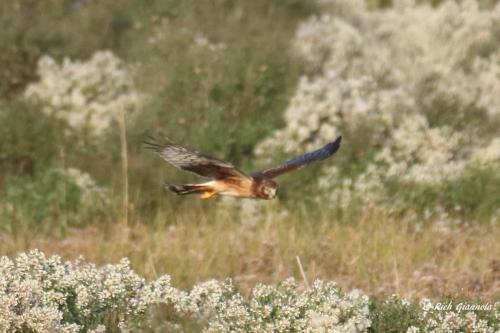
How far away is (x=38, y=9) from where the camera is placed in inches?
612

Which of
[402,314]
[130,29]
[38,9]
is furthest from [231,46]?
[402,314]

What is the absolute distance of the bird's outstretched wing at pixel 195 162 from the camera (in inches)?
245

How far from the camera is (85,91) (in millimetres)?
12406

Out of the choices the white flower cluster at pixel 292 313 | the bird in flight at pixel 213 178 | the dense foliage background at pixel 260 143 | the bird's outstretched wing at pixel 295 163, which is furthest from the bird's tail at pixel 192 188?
the dense foliage background at pixel 260 143

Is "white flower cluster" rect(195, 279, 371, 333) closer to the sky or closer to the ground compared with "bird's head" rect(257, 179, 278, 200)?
closer to the ground

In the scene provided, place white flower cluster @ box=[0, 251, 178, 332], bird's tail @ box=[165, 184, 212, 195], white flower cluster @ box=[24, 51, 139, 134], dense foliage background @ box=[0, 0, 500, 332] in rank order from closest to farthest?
white flower cluster @ box=[0, 251, 178, 332]
bird's tail @ box=[165, 184, 212, 195]
dense foliage background @ box=[0, 0, 500, 332]
white flower cluster @ box=[24, 51, 139, 134]

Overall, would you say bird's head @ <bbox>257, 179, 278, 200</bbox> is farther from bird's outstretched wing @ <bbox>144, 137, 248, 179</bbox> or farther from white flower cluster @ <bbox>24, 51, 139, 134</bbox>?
white flower cluster @ <bbox>24, 51, 139, 134</bbox>

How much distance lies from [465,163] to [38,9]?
6767 millimetres

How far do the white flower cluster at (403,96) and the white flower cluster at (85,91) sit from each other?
66.5 inches

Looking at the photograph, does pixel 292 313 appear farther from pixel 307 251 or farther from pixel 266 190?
pixel 307 251

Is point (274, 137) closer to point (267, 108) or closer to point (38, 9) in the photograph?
point (267, 108)

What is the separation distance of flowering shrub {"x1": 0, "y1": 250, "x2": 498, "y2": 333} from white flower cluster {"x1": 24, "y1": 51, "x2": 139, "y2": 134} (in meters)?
5.57

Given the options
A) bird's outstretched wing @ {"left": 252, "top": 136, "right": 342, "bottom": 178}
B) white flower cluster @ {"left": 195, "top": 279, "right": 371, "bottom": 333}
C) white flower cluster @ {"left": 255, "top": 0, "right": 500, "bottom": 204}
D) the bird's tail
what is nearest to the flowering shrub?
white flower cluster @ {"left": 195, "top": 279, "right": 371, "bottom": 333}

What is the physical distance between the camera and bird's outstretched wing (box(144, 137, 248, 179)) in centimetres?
623
